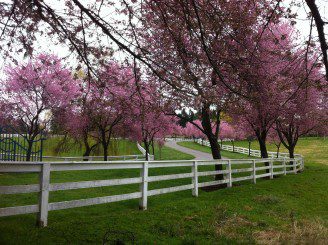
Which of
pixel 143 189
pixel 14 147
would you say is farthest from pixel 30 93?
pixel 143 189

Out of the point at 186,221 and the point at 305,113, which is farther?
the point at 305,113

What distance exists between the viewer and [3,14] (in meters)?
6.67

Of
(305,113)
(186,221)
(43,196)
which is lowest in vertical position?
(186,221)

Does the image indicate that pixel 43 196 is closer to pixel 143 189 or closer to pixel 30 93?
pixel 143 189

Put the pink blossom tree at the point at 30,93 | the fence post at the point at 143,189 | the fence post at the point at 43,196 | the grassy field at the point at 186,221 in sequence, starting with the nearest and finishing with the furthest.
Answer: the grassy field at the point at 186,221 < the fence post at the point at 43,196 < the fence post at the point at 143,189 < the pink blossom tree at the point at 30,93

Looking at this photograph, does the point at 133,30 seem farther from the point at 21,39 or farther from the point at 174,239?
the point at 174,239

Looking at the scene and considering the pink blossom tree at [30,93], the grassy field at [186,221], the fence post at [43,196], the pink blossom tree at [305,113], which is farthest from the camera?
the pink blossom tree at [30,93]

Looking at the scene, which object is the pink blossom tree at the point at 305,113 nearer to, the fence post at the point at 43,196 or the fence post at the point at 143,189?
the fence post at the point at 143,189

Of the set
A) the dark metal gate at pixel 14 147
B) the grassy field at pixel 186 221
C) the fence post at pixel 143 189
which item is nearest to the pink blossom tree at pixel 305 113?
the grassy field at pixel 186 221

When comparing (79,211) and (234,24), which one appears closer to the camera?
(234,24)

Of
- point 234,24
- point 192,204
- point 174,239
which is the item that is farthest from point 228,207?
point 234,24

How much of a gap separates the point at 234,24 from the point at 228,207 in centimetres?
450

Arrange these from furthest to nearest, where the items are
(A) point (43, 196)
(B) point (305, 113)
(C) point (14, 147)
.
Answer: (B) point (305, 113) → (C) point (14, 147) → (A) point (43, 196)

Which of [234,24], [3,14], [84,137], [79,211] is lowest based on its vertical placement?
[79,211]
